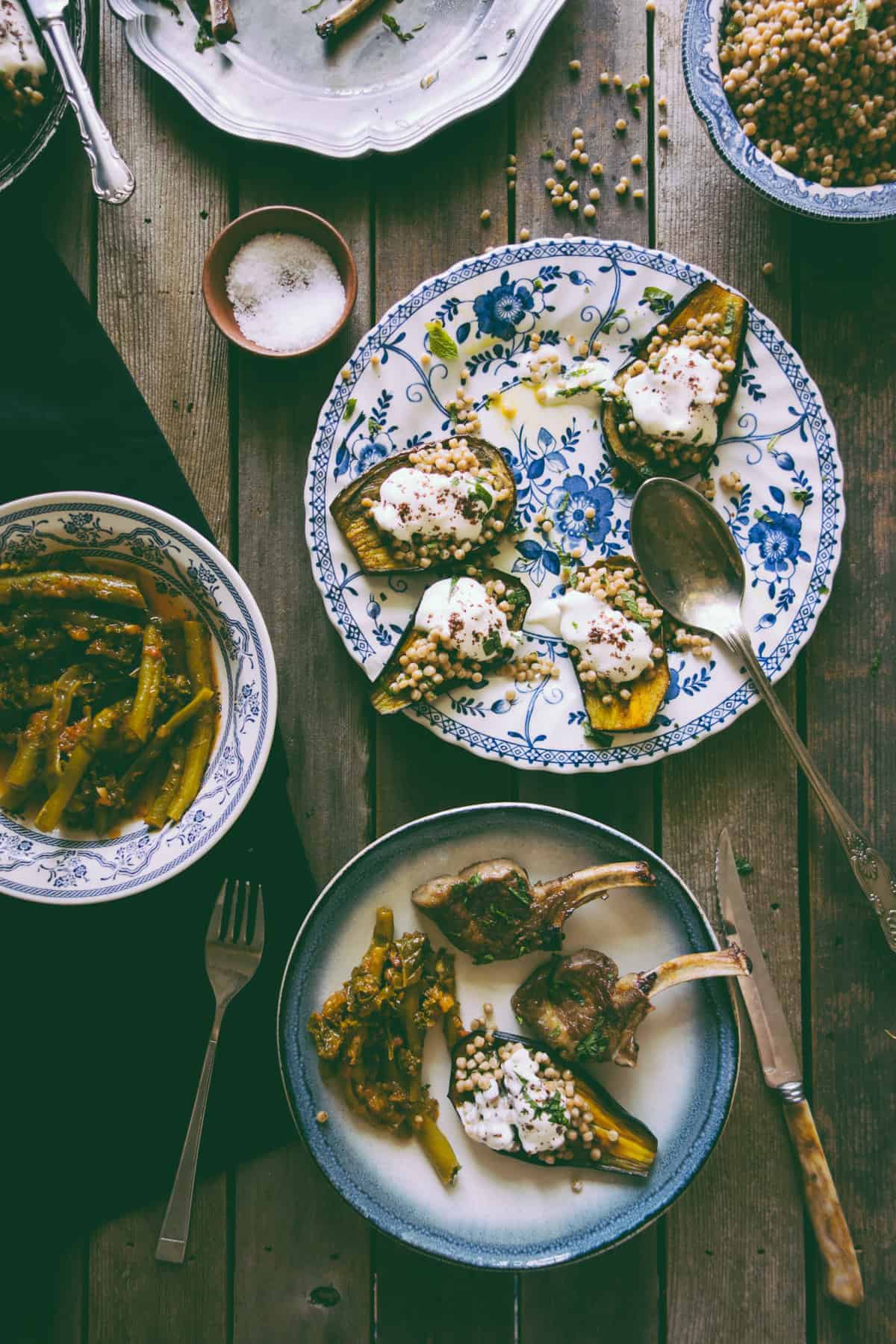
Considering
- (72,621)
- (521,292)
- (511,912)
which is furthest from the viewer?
(521,292)

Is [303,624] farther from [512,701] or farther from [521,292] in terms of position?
[521,292]

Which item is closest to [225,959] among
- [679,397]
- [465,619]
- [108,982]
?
[108,982]

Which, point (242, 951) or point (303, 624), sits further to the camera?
point (303, 624)

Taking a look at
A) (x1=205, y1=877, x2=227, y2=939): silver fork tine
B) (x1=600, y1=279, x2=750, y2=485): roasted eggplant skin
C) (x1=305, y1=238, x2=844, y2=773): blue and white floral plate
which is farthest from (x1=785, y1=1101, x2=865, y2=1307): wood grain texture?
(x1=600, y1=279, x2=750, y2=485): roasted eggplant skin

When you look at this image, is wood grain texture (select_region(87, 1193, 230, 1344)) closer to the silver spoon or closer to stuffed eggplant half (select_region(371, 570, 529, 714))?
stuffed eggplant half (select_region(371, 570, 529, 714))

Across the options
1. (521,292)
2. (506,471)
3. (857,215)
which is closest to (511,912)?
(506,471)

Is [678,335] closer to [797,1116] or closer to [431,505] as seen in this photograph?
[431,505]
